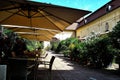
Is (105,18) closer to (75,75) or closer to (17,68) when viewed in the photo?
(75,75)

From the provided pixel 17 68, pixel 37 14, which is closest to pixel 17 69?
pixel 17 68

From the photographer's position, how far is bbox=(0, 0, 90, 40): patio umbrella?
6.28m

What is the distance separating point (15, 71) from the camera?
17.9 feet

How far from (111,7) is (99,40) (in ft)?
61.2

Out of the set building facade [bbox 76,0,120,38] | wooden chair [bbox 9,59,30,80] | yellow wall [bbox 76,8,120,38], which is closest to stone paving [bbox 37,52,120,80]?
wooden chair [bbox 9,59,30,80]

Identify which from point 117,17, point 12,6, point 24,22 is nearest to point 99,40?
point 24,22

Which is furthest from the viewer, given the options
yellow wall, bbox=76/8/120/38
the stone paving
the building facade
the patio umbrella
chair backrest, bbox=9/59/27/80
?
yellow wall, bbox=76/8/120/38

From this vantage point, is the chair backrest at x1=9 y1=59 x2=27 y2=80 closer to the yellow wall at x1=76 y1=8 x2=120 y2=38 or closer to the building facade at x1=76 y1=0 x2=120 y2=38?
the building facade at x1=76 y1=0 x2=120 y2=38

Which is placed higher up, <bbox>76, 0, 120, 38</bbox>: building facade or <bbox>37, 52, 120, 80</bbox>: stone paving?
<bbox>76, 0, 120, 38</bbox>: building facade

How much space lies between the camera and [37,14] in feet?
26.0

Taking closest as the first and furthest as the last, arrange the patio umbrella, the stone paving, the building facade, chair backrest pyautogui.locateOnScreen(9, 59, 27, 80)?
chair backrest pyautogui.locateOnScreen(9, 59, 27, 80) < the patio umbrella < the stone paving < the building facade

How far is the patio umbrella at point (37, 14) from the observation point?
628cm

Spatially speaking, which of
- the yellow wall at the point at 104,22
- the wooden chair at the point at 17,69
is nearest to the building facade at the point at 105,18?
the yellow wall at the point at 104,22

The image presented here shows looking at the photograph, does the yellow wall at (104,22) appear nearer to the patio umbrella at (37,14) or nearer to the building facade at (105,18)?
the building facade at (105,18)
